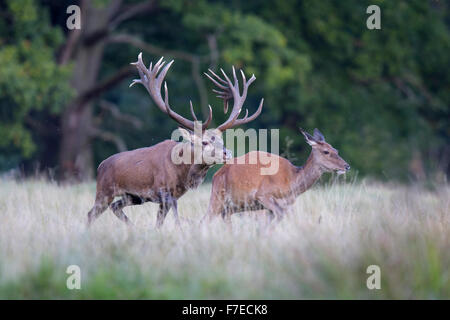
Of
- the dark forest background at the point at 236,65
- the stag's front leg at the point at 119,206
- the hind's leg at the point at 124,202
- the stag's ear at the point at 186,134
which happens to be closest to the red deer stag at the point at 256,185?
the stag's ear at the point at 186,134

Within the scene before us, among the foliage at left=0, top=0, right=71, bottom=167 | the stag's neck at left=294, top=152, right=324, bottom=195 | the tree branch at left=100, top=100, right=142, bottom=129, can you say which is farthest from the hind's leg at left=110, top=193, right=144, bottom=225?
the tree branch at left=100, top=100, right=142, bottom=129

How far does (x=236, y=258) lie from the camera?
5.86 metres

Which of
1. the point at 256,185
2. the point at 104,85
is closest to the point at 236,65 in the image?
the point at 104,85

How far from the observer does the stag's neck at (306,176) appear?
826 cm

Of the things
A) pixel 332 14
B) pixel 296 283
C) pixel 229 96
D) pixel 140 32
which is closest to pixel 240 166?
pixel 229 96

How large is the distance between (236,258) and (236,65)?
38.6ft

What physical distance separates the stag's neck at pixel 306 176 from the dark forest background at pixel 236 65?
843cm

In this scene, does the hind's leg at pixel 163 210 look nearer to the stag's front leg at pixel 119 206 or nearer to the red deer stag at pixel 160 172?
the red deer stag at pixel 160 172

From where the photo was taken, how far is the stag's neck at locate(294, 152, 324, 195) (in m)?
8.26

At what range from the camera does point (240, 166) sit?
8.14 metres

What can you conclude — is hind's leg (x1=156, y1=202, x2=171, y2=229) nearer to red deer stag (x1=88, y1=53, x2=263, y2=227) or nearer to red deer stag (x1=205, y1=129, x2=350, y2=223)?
red deer stag (x1=88, y1=53, x2=263, y2=227)

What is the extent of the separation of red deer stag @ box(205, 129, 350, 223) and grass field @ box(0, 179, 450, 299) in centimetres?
77

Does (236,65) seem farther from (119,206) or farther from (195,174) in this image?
(195,174)
